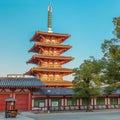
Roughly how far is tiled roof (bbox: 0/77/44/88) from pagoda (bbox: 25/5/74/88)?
25.8 ft

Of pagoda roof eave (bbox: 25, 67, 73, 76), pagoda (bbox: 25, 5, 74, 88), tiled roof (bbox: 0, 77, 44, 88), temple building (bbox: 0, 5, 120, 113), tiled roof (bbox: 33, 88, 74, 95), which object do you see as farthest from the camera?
pagoda (bbox: 25, 5, 74, 88)

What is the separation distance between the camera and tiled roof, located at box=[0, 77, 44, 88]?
3650 cm

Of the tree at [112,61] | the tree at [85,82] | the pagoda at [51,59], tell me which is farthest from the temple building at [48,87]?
the tree at [112,61]

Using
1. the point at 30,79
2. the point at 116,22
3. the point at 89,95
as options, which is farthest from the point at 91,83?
the point at 116,22

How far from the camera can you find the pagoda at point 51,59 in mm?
47812

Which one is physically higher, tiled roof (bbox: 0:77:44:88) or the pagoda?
the pagoda

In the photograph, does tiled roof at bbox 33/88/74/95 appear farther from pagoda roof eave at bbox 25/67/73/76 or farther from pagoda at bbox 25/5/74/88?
pagoda roof eave at bbox 25/67/73/76

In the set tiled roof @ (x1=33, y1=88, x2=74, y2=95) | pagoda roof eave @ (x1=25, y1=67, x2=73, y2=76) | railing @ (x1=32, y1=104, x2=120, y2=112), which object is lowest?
railing @ (x1=32, y1=104, x2=120, y2=112)

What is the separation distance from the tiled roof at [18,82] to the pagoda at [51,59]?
7.85 meters

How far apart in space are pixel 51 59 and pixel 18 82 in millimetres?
13073

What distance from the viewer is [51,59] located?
4966cm

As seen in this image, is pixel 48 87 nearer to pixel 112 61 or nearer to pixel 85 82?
pixel 85 82

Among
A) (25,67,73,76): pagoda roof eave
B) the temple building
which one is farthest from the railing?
(25,67,73,76): pagoda roof eave

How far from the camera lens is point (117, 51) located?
14.5 metres
